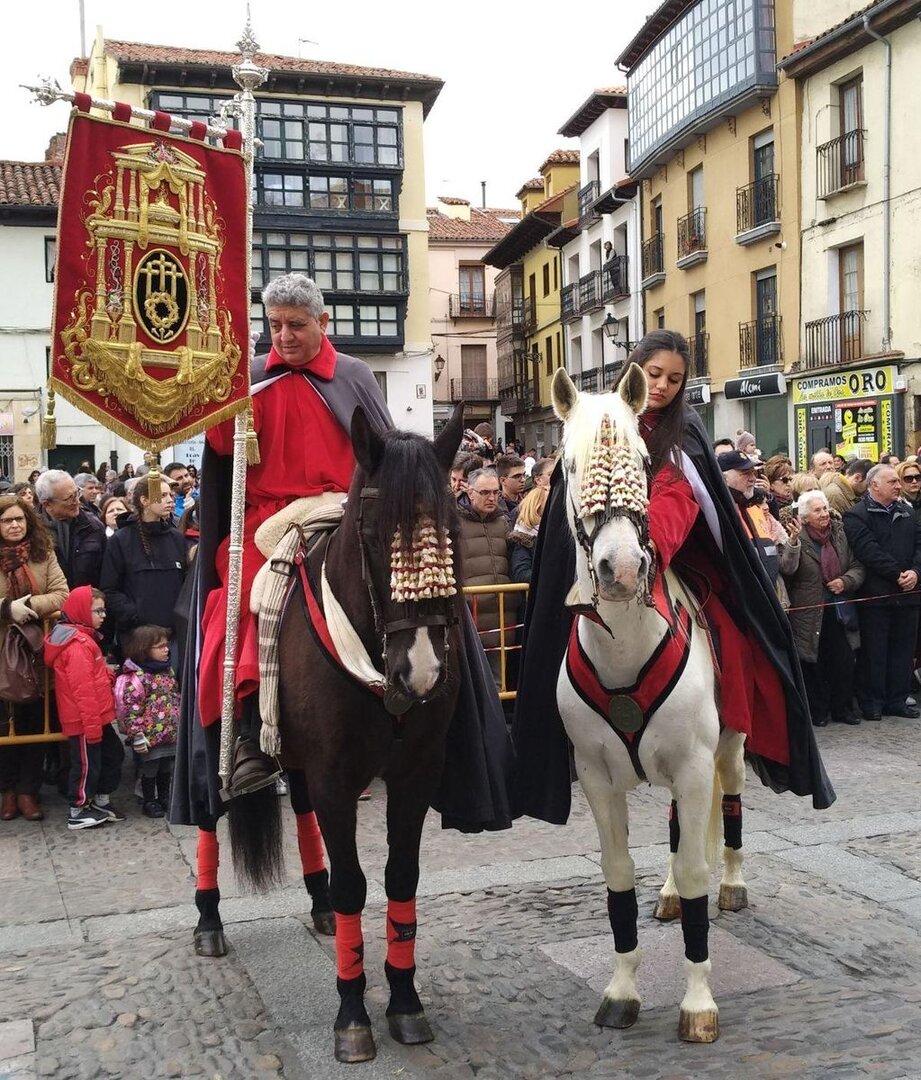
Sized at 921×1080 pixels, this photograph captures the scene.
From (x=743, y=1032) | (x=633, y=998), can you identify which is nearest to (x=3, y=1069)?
(x=633, y=998)

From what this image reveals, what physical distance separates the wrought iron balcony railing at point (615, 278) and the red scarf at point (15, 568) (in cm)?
2828

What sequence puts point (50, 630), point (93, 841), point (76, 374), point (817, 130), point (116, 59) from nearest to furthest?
point (76, 374) < point (93, 841) < point (50, 630) < point (817, 130) < point (116, 59)

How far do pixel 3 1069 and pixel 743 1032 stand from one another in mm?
2461

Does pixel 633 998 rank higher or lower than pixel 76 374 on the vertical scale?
lower

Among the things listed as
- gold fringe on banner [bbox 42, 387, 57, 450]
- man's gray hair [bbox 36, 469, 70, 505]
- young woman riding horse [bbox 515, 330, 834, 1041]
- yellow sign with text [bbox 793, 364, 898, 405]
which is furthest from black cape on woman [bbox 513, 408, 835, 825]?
yellow sign with text [bbox 793, 364, 898, 405]

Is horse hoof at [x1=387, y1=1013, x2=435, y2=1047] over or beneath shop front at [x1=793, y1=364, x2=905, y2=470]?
beneath

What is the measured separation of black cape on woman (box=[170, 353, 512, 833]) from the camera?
3996 mm

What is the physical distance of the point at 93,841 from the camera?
6.21 metres

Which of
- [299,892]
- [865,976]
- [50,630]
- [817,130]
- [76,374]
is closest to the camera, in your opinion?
[76,374]

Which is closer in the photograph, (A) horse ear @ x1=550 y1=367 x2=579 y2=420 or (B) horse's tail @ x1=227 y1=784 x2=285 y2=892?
(A) horse ear @ x1=550 y1=367 x2=579 y2=420

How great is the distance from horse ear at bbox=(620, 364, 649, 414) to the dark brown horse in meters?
0.53

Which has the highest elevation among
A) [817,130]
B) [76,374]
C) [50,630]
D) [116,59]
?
[116,59]

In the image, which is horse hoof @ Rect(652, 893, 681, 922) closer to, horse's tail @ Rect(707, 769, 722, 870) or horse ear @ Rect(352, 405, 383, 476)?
horse's tail @ Rect(707, 769, 722, 870)

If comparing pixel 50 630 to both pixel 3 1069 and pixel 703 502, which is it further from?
pixel 703 502
